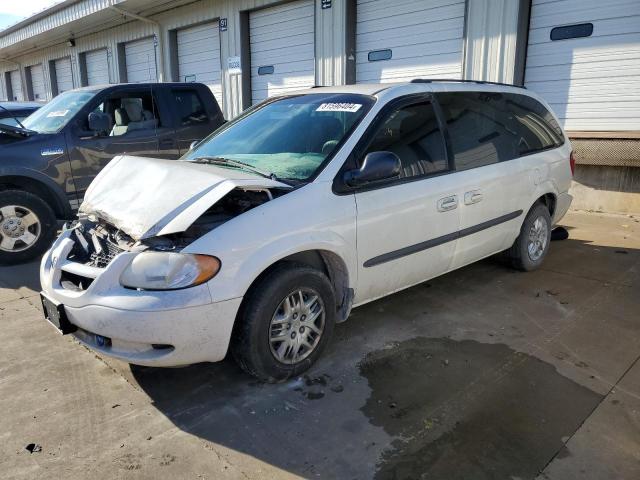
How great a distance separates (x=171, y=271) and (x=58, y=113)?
456cm

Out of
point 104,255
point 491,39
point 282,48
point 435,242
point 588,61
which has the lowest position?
point 435,242

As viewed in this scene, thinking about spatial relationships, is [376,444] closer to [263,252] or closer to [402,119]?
[263,252]

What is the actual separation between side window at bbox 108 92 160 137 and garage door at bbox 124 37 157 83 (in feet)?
31.6

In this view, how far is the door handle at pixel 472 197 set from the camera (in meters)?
3.97

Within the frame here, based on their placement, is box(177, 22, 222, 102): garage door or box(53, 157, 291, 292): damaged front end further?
box(177, 22, 222, 102): garage door

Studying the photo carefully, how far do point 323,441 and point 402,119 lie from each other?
2238 millimetres

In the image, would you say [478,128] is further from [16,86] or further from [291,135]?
[16,86]

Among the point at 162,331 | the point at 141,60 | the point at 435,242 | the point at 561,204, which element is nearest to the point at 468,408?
the point at 435,242

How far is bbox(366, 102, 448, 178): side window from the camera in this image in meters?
3.54

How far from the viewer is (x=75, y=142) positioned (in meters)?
5.72

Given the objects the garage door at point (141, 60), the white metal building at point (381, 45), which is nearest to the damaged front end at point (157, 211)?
the white metal building at point (381, 45)

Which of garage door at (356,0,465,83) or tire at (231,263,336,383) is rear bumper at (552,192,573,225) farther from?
garage door at (356,0,465,83)

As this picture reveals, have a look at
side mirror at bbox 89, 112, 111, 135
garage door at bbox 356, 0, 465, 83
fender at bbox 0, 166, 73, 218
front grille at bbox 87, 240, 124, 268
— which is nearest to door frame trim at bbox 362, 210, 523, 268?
front grille at bbox 87, 240, 124, 268

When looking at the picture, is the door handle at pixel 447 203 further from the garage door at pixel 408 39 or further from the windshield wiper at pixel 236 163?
the garage door at pixel 408 39
